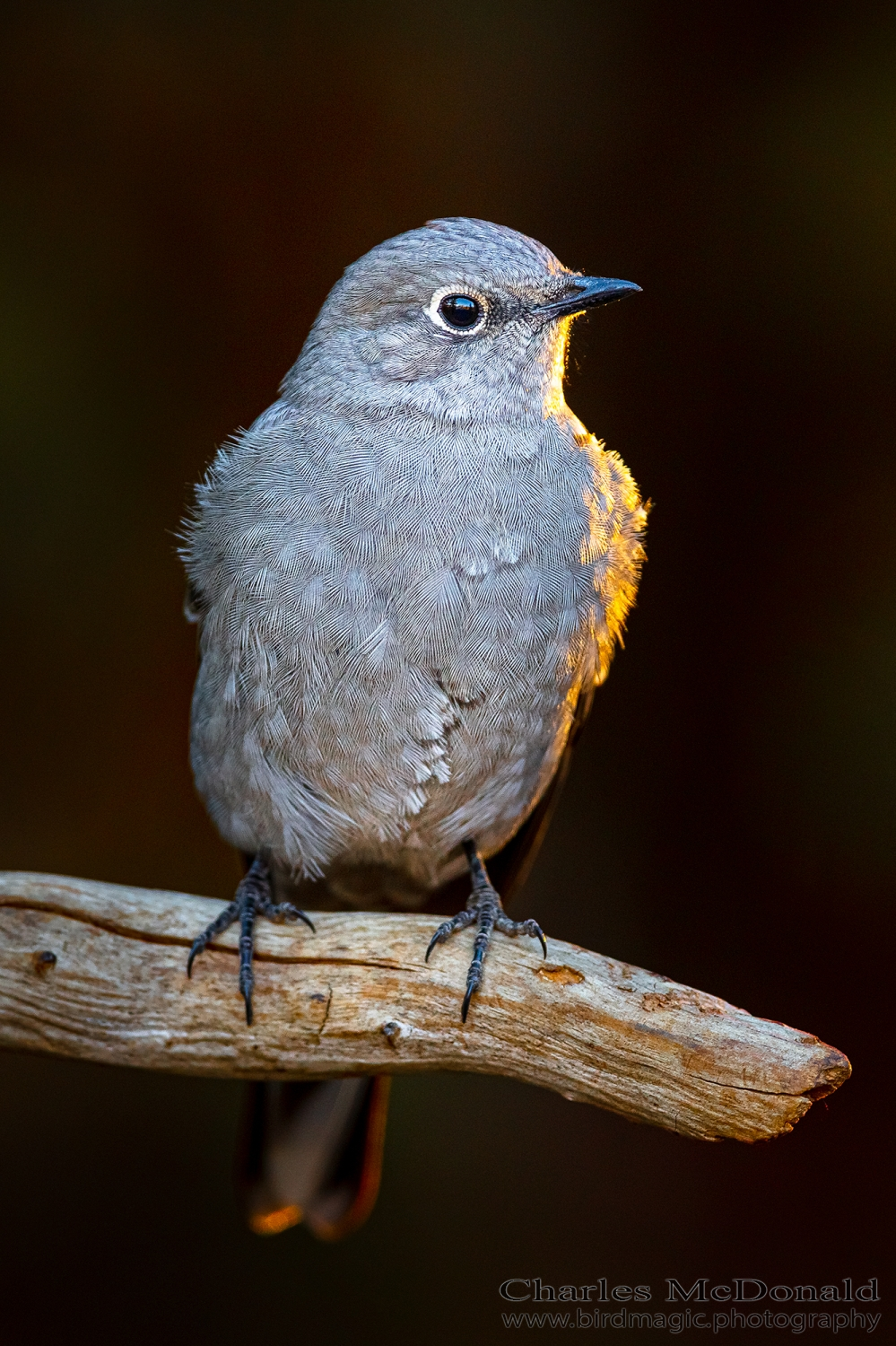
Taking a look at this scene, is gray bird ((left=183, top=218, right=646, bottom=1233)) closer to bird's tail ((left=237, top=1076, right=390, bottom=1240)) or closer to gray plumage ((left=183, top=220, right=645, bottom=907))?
gray plumage ((left=183, top=220, right=645, bottom=907))

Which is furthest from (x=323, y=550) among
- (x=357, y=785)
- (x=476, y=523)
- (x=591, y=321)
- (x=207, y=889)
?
(x=207, y=889)

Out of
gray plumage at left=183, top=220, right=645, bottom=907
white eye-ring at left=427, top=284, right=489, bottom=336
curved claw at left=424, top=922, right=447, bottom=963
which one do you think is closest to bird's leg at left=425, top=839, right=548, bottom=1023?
curved claw at left=424, top=922, right=447, bottom=963

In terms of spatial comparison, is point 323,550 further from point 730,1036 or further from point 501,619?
point 730,1036

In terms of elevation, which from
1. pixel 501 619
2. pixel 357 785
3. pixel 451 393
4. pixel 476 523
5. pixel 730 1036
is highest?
pixel 451 393

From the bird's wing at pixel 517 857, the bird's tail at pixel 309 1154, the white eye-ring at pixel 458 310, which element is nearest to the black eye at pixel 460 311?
the white eye-ring at pixel 458 310

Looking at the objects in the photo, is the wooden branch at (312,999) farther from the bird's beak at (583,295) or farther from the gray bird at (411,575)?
the bird's beak at (583,295)

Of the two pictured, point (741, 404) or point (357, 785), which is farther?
point (741, 404)

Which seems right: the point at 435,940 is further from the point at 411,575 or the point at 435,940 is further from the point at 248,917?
the point at 411,575
